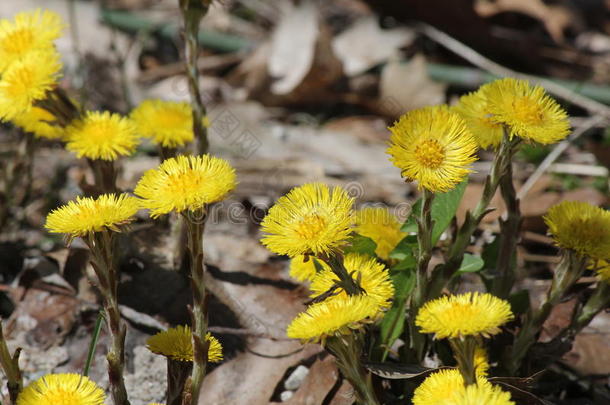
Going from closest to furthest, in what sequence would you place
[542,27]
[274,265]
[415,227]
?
[415,227]
[274,265]
[542,27]

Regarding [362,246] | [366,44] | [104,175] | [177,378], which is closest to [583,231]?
[362,246]

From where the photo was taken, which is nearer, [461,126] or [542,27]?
[461,126]

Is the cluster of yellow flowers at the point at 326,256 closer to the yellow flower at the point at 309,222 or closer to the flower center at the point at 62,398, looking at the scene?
the yellow flower at the point at 309,222

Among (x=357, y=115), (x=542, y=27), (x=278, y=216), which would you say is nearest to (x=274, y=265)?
(x=278, y=216)

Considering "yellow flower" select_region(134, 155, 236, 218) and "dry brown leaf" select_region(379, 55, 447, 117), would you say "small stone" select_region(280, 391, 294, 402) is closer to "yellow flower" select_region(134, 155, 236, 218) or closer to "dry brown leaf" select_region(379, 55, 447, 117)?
"yellow flower" select_region(134, 155, 236, 218)

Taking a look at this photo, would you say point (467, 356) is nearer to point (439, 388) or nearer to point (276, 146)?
point (439, 388)

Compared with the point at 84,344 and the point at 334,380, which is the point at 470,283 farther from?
the point at 84,344

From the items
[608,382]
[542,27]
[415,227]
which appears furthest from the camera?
[542,27]

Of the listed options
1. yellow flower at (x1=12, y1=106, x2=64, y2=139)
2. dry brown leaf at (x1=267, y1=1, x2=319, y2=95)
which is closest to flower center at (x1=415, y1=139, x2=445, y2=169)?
yellow flower at (x1=12, y1=106, x2=64, y2=139)
